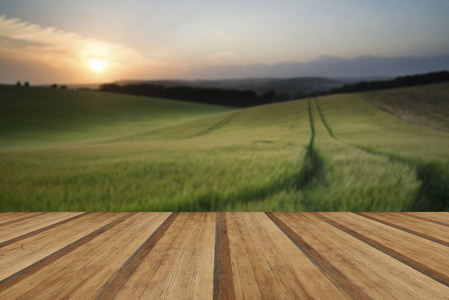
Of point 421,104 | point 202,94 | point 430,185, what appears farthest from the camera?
point 202,94

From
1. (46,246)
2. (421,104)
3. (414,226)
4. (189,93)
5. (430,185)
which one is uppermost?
(189,93)

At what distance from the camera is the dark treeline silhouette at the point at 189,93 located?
A: 44.7m

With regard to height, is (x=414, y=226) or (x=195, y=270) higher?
(x=195, y=270)

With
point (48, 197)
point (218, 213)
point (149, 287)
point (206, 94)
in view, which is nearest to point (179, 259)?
point (149, 287)

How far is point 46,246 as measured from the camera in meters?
1.91

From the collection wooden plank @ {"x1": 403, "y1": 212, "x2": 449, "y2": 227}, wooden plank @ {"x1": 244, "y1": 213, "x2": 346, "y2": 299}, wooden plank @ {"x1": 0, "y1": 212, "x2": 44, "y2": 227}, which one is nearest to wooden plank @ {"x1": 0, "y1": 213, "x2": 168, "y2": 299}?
wooden plank @ {"x1": 244, "y1": 213, "x2": 346, "y2": 299}

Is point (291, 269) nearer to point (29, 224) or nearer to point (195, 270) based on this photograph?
point (195, 270)

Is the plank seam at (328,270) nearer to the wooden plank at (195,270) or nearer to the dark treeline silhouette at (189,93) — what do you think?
the wooden plank at (195,270)

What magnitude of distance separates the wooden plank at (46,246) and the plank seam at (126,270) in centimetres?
48

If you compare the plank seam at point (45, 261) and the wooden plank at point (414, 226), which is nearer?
the plank seam at point (45, 261)

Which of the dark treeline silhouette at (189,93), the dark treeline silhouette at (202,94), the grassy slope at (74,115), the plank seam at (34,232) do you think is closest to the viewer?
the plank seam at (34,232)

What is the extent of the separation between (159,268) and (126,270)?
177mm

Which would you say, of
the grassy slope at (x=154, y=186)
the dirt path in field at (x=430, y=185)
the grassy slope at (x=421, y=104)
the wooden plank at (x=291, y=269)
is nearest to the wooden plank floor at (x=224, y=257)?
the wooden plank at (x=291, y=269)

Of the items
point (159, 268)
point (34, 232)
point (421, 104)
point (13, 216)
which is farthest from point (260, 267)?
point (421, 104)
